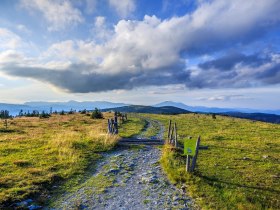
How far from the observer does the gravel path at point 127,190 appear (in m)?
11.2

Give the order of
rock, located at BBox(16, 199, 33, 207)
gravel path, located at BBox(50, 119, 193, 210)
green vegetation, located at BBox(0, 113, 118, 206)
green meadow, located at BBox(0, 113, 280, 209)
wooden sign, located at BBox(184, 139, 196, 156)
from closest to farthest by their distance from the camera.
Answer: rock, located at BBox(16, 199, 33, 207) → gravel path, located at BBox(50, 119, 193, 210) → green meadow, located at BBox(0, 113, 280, 209) → green vegetation, located at BBox(0, 113, 118, 206) → wooden sign, located at BBox(184, 139, 196, 156)

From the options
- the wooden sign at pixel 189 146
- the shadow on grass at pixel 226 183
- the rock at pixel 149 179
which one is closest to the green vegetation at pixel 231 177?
the shadow on grass at pixel 226 183

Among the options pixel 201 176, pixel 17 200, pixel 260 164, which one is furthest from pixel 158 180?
pixel 260 164

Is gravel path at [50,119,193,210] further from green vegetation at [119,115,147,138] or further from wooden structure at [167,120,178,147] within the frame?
green vegetation at [119,115,147,138]

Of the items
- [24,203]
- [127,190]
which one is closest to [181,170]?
[127,190]

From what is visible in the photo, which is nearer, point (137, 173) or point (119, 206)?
point (119, 206)

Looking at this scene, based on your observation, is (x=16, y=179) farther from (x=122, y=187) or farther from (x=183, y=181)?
(x=183, y=181)

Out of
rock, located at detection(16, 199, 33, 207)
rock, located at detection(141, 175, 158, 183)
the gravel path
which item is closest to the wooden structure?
the gravel path

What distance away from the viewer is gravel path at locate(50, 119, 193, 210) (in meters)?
11.2

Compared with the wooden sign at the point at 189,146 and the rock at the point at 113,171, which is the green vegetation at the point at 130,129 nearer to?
the rock at the point at 113,171

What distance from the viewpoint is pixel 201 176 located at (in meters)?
15.0

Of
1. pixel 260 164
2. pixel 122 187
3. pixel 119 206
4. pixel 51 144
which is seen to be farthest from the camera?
pixel 51 144

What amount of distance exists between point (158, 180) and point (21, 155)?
1170 cm

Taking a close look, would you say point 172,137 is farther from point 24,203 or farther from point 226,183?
point 24,203
